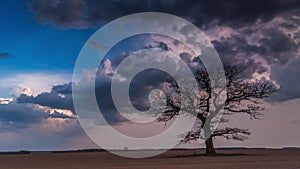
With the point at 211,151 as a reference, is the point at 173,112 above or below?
above

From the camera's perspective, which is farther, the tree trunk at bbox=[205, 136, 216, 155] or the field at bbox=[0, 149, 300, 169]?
the tree trunk at bbox=[205, 136, 216, 155]

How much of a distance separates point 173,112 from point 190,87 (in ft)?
12.8

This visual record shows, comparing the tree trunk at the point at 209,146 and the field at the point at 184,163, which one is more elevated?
the tree trunk at the point at 209,146

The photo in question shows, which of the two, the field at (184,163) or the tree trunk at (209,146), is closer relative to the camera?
the field at (184,163)

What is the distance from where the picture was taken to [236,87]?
58.2 meters

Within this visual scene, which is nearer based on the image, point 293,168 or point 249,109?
point 293,168

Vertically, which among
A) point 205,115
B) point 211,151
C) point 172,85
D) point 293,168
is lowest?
point 293,168

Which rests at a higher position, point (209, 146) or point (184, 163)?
point (209, 146)

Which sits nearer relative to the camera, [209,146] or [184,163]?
[184,163]

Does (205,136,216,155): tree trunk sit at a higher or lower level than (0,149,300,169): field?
higher

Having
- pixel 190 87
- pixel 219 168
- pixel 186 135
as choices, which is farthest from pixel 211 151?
pixel 219 168

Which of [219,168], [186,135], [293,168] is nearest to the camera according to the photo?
[293,168]

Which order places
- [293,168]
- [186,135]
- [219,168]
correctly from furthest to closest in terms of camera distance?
[186,135] → [219,168] → [293,168]

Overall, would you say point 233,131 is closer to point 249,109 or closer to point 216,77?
point 249,109
